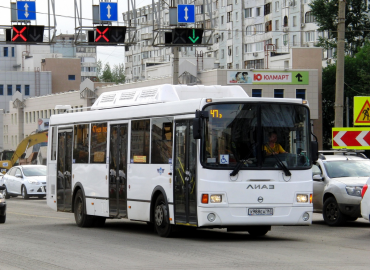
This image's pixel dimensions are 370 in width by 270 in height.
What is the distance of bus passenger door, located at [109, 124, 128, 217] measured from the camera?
17141mm

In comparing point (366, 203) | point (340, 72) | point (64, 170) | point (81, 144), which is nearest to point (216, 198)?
point (366, 203)

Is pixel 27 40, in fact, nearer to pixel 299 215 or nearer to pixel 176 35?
pixel 176 35

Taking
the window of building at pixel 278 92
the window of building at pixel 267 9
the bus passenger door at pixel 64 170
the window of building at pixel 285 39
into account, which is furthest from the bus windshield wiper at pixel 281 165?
the window of building at pixel 267 9

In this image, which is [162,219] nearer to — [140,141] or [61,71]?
[140,141]

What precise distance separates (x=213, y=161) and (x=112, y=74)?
14346 cm

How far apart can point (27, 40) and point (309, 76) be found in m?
50.6

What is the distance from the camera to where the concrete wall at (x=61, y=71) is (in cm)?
12250

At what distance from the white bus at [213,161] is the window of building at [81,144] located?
1971mm

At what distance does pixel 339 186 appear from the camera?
18.6m

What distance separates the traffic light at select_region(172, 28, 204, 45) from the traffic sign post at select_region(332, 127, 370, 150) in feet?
22.4

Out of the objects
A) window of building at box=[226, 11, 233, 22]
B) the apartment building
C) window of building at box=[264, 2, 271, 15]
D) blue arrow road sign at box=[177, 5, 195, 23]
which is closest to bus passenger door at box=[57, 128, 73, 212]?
blue arrow road sign at box=[177, 5, 195, 23]

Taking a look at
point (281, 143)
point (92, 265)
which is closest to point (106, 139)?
point (281, 143)

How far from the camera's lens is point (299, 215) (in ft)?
47.5

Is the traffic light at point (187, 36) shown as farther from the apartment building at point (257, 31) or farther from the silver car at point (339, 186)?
the apartment building at point (257, 31)
